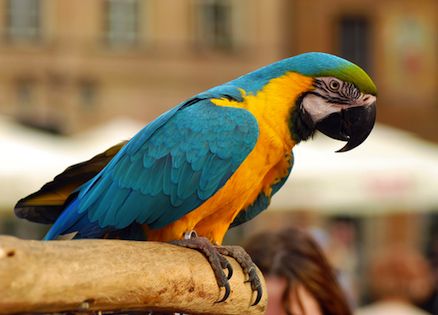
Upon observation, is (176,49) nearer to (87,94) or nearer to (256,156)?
(87,94)

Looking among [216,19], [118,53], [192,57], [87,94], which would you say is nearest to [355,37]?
[216,19]

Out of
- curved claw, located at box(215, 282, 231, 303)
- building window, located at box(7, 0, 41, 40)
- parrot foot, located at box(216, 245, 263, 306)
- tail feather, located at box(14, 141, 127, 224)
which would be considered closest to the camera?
curved claw, located at box(215, 282, 231, 303)

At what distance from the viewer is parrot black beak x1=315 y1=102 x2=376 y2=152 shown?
2.21 meters

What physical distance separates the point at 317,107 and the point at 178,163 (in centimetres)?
35

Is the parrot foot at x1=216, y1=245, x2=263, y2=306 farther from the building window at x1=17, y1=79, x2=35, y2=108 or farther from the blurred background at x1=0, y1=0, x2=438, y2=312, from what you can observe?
the building window at x1=17, y1=79, x2=35, y2=108

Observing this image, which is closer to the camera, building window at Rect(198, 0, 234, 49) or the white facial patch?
the white facial patch

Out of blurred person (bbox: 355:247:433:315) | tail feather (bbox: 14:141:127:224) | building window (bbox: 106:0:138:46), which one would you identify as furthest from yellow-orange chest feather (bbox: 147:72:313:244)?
building window (bbox: 106:0:138:46)

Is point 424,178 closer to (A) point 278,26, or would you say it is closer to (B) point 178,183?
(B) point 178,183

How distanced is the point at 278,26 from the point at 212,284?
623 inches

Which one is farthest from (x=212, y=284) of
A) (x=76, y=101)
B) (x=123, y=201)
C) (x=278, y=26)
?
(x=278, y=26)

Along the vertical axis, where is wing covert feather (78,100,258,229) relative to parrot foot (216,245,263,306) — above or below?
above

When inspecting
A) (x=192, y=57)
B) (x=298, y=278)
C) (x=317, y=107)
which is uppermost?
(x=317, y=107)

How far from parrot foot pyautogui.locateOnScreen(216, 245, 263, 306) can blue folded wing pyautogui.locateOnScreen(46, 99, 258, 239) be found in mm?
224

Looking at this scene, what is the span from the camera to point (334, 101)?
2.20 meters
